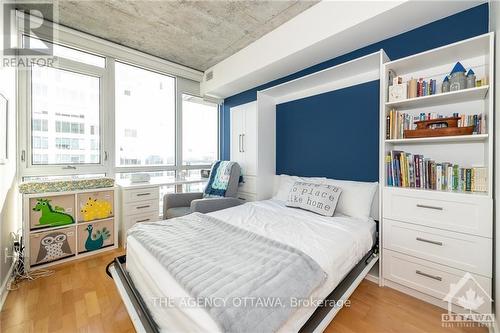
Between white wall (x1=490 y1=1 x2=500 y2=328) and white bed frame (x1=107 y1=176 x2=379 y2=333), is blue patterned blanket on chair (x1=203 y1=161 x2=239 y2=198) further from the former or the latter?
white wall (x1=490 y1=1 x2=500 y2=328)

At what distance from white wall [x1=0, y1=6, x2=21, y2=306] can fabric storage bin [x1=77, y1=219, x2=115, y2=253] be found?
22.1 inches

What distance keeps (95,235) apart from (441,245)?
11.5 feet

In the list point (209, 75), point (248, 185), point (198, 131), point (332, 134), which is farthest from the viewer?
point (198, 131)

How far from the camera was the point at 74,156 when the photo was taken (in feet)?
9.24

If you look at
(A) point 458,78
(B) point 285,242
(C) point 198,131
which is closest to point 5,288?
(B) point 285,242

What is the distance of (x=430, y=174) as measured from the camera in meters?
1.82

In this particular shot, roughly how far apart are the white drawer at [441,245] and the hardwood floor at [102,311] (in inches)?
15.8

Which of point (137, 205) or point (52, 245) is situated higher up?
point (137, 205)

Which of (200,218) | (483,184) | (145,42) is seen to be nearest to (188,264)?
(200,218)

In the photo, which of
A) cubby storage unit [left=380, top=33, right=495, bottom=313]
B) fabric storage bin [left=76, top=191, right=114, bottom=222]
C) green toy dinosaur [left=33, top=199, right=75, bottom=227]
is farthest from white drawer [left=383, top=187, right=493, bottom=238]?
green toy dinosaur [left=33, top=199, right=75, bottom=227]

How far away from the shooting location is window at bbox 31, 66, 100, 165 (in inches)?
101

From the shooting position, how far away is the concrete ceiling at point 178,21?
2.25 meters

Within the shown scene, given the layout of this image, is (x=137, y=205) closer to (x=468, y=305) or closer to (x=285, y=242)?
(x=285, y=242)

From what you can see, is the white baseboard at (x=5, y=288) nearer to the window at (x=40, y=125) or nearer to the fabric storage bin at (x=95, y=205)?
the fabric storage bin at (x=95, y=205)
